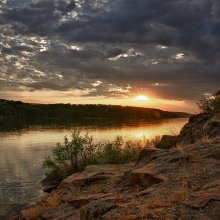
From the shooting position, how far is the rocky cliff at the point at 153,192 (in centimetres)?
1130

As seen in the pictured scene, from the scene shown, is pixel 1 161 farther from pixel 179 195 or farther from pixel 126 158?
pixel 179 195

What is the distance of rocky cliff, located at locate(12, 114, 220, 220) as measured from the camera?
11297 mm

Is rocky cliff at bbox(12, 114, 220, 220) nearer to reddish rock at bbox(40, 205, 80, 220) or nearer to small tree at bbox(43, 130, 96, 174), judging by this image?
reddish rock at bbox(40, 205, 80, 220)

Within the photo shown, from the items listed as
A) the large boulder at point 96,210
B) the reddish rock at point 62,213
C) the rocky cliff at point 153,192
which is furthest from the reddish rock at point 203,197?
the reddish rock at point 62,213

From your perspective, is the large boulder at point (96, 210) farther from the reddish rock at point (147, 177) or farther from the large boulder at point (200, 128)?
the large boulder at point (200, 128)

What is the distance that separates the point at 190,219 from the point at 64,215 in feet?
22.1

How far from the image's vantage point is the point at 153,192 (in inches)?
531

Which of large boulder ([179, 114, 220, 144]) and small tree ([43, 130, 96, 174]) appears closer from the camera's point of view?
large boulder ([179, 114, 220, 144])

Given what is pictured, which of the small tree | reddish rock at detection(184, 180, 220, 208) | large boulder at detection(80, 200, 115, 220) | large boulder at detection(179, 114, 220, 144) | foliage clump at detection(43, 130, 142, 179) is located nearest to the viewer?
reddish rock at detection(184, 180, 220, 208)

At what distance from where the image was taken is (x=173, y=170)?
15.6 metres

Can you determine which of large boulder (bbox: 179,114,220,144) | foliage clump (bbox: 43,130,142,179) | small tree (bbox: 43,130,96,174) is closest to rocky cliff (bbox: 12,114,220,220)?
large boulder (bbox: 179,114,220,144)

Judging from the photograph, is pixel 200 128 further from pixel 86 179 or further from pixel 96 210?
pixel 96 210

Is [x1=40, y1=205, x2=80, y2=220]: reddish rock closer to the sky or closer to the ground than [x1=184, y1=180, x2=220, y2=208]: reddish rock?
closer to the ground

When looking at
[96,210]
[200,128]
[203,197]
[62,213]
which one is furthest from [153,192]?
[200,128]
